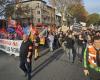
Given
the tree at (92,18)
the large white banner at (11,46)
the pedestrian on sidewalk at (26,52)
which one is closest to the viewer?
the pedestrian on sidewalk at (26,52)

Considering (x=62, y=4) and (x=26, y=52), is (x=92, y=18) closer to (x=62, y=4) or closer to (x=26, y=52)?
(x=62, y=4)

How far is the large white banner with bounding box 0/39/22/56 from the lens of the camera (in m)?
20.5

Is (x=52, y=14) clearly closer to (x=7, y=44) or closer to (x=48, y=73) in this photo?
(x=7, y=44)

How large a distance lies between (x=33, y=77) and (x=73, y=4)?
247 feet

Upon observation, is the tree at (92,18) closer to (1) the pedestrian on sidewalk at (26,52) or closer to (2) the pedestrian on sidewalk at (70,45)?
(2) the pedestrian on sidewalk at (70,45)

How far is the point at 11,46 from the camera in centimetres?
2089

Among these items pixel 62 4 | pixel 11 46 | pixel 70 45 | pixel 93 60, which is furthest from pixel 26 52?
pixel 62 4

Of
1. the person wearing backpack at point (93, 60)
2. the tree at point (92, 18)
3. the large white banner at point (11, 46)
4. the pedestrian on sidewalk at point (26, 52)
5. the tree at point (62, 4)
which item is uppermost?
the tree at point (62, 4)

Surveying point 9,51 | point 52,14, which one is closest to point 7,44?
point 9,51

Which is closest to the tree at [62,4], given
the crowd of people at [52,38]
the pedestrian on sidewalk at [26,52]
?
the crowd of people at [52,38]

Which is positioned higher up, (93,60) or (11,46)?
(93,60)

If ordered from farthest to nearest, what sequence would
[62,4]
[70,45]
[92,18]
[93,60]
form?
1. [92,18]
2. [62,4]
3. [70,45]
4. [93,60]

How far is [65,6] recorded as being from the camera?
279 feet

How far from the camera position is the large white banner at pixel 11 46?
67.2 ft
